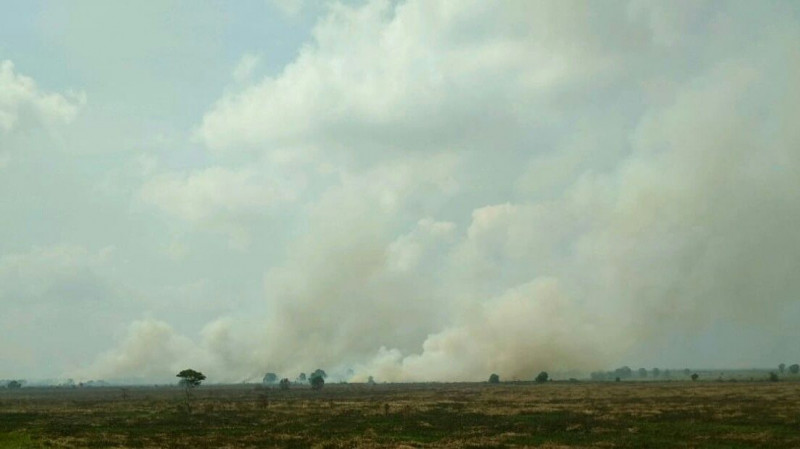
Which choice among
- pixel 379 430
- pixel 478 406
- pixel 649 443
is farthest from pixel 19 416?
pixel 649 443

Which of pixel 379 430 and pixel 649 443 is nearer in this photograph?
pixel 649 443

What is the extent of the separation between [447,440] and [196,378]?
63025 millimetres

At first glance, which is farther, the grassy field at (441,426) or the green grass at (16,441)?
the green grass at (16,441)

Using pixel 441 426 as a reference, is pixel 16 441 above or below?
above

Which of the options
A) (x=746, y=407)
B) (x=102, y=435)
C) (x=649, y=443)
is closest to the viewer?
(x=649, y=443)

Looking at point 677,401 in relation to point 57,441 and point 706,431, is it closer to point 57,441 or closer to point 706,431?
point 706,431

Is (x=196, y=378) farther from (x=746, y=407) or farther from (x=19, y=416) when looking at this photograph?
(x=746, y=407)

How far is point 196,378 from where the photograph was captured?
102562mm

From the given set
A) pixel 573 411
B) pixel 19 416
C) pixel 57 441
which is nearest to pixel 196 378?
pixel 19 416

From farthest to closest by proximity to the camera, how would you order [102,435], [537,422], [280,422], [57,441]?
[280,422], [537,422], [102,435], [57,441]

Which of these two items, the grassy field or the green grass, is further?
the green grass

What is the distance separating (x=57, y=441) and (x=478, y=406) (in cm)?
5153

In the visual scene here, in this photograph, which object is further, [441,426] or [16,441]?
[441,426]

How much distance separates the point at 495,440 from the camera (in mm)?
50312
